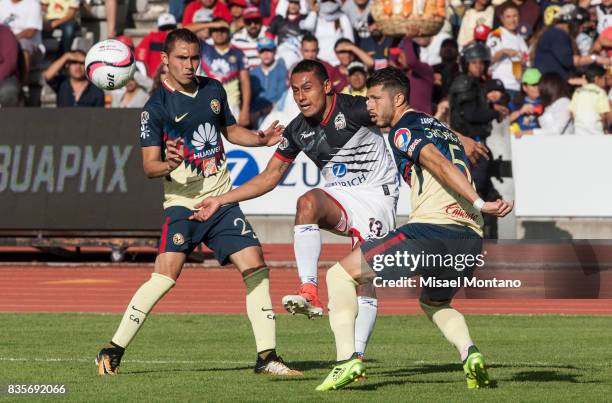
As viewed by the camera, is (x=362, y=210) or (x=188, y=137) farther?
(x=188, y=137)

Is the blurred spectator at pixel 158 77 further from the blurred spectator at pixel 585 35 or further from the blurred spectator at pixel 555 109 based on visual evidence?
the blurred spectator at pixel 585 35

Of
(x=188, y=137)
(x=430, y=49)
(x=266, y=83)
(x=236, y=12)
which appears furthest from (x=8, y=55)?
(x=188, y=137)

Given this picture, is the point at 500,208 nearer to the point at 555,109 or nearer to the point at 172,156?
the point at 172,156

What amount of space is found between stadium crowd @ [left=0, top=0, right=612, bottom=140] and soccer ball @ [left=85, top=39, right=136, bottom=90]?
9287 millimetres

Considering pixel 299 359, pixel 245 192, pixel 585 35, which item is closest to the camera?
pixel 245 192

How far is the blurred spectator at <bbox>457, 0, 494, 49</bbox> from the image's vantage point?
25.3 meters

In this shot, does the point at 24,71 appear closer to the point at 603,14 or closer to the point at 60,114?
the point at 60,114

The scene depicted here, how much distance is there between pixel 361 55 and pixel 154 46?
12.5 feet

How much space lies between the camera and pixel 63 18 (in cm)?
2761

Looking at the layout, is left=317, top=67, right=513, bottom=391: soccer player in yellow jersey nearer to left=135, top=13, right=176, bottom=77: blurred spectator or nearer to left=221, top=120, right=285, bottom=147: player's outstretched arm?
left=221, top=120, right=285, bottom=147: player's outstretched arm

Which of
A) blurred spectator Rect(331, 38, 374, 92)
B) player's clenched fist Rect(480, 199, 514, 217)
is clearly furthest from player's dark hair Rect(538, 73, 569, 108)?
player's clenched fist Rect(480, 199, 514, 217)

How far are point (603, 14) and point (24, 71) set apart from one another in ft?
33.1

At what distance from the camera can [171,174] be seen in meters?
11.4

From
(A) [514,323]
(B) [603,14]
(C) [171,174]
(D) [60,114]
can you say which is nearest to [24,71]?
(D) [60,114]
